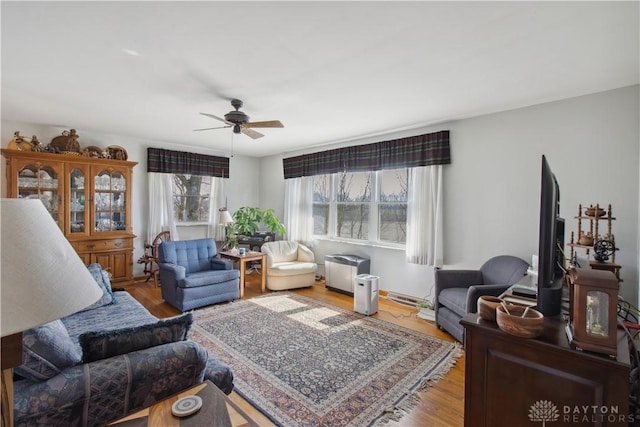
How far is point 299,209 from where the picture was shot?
5.72 meters

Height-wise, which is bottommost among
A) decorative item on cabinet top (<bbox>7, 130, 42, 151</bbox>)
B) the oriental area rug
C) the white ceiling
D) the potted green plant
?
the oriental area rug

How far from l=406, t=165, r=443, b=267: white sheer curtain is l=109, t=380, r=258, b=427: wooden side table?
126 inches

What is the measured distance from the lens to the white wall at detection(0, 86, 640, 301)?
8.64 feet

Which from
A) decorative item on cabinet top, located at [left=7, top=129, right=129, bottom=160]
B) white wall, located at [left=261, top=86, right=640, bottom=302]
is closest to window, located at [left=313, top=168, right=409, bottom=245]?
white wall, located at [left=261, top=86, right=640, bottom=302]

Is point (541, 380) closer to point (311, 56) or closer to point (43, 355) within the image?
point (43, 355)

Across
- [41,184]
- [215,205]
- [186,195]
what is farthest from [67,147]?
[215,205]

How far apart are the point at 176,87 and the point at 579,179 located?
4.03m

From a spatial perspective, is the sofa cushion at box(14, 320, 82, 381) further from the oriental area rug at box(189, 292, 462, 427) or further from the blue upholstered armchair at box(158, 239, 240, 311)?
the blue upholstered armchair at box(158, 239, 240, 311)

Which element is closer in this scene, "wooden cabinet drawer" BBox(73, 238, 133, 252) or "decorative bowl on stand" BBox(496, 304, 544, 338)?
"decorative bowl on stand" BBox(496, 304, 544, 338)

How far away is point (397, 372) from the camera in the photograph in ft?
7.90

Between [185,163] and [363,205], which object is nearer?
[363,205]

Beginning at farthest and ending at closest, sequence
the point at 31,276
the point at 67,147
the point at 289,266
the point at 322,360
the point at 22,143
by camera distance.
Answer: the point at 289,266 → the point at 67,147 → the point at 22,143 → the point at 322,360 → the point at 31,276

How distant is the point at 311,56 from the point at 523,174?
2633 mm

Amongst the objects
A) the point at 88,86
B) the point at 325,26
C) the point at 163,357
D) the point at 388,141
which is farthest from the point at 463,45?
the point at 88,86
